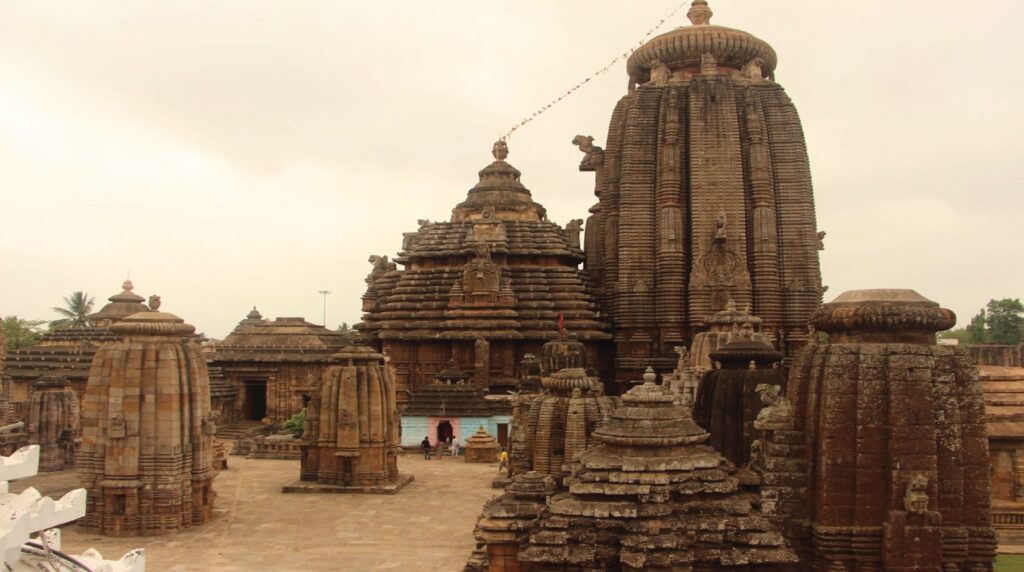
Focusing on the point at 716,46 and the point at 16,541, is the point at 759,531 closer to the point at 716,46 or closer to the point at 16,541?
the point at 16,541

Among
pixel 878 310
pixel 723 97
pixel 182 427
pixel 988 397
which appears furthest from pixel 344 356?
pixel 723 97

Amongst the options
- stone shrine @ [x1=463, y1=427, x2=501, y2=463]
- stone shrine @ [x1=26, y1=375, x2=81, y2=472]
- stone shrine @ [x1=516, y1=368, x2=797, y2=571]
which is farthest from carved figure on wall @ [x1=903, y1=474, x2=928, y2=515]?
stone shrine @ [x1=26, y1=375, x2=81, y2=472]

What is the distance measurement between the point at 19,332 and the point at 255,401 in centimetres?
2586

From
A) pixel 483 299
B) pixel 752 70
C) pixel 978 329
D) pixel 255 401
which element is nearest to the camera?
pixel 483 299

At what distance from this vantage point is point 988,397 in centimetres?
1948

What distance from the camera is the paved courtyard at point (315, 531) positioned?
17516 mm

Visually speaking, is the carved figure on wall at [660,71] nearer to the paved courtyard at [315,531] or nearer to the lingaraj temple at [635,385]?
the lingaraj temple at [635,385]

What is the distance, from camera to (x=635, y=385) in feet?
102

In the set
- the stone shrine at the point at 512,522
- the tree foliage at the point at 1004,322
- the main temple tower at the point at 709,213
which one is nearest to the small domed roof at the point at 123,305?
the main temple tower at the point at 709,213

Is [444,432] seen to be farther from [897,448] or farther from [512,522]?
[897,448]

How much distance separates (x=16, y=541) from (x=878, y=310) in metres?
8.40

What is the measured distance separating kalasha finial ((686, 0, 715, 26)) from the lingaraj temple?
0.46ft

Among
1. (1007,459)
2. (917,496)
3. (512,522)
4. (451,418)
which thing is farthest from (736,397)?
(451,418)

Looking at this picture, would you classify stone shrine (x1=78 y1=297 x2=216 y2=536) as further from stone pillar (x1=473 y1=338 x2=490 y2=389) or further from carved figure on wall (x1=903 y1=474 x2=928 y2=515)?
stone pillar (x1=473 y1=338 x2=490 y2=389)
